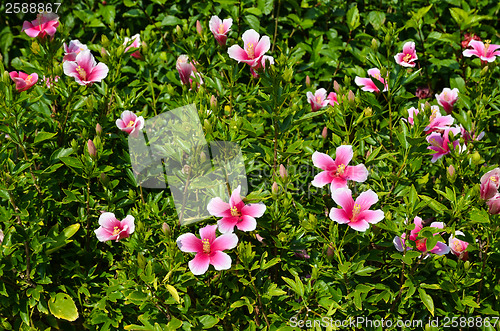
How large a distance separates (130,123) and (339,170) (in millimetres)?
925

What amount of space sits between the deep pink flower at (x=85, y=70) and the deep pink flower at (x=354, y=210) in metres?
1.16

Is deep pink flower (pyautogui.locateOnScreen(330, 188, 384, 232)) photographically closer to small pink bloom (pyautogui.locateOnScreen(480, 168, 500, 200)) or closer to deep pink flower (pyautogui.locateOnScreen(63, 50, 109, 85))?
small pink bloom (pyautogui.locateOnScreen(480, 168, 500, 200))

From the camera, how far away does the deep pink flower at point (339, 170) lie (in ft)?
5.57

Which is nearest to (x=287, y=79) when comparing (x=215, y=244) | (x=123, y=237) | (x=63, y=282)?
(x=215, y=244)

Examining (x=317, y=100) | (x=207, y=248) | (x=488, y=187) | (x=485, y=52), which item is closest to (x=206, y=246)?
(x=207, y=248)

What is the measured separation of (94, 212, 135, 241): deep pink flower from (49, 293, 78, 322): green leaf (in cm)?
34

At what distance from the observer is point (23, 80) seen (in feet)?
6.85

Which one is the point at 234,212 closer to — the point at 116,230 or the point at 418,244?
the point at 116,230

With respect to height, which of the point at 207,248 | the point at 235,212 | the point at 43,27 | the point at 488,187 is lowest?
the point at 207,248

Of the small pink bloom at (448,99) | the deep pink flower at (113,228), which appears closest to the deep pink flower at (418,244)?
the small pink bloom at (448,99)

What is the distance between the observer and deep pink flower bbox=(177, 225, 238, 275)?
5.20ft

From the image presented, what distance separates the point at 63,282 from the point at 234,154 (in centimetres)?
97

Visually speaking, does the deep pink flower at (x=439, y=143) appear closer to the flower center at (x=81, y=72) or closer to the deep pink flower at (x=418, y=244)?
the deep pink flower at (x=418, y=244)

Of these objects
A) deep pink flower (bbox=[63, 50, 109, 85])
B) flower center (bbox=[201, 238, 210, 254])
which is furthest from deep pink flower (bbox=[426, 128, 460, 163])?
deep pink flower (bbox=[63, 50, 109, 85])
